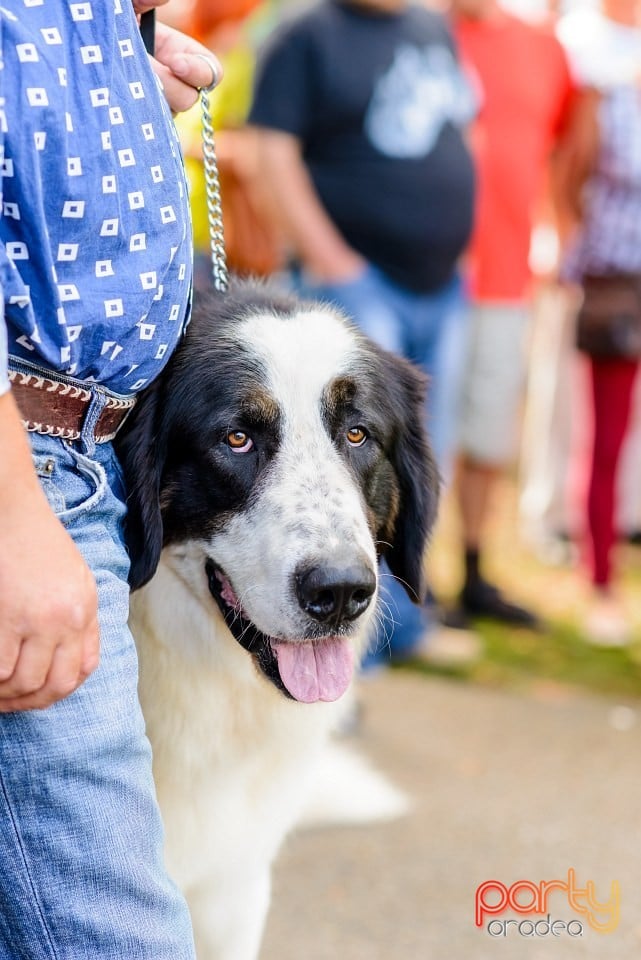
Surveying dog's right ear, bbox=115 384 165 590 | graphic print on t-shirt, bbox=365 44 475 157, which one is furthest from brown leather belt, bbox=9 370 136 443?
graphic print on t-shirt, bbox=365 44 475 157

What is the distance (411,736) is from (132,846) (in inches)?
116

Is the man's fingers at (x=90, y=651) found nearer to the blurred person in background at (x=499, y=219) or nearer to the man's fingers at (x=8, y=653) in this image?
the man's fingers at (x=8, y=653)

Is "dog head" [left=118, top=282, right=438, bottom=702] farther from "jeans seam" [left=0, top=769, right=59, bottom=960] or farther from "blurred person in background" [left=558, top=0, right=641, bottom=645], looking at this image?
"blurred person in background" [left=558, top=0, right=641, bottom=645]

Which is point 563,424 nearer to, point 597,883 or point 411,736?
point 411,736

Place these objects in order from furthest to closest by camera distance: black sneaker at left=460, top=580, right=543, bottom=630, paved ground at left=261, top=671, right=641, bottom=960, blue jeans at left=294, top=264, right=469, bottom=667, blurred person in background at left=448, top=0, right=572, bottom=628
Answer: black sneaker at left=460, top=580, right=543, bottom=630, blurred person in background at left=448, top=0, right=572, bottom=628, blue jeans at left=294, top=264, right=469, bottom=667, paved ground at left=261, top=671, right=641, bottom=960

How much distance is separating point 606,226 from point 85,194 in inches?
158

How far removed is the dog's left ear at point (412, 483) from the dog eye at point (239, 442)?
1.41 feet

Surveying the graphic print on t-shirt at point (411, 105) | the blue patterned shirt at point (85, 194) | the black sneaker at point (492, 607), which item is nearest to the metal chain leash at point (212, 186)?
the blue patterned shirt at point (85, 194)

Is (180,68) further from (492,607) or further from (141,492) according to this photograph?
(492,607)

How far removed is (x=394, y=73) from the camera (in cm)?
419

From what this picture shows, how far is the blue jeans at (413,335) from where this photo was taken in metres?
4.27

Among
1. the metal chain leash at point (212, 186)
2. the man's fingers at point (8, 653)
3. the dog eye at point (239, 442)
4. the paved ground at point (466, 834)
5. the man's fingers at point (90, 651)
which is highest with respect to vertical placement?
the metal chain leash at point (212, 186)

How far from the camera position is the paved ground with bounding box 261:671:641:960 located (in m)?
3.12

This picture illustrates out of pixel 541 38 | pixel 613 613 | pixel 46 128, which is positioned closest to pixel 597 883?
pixel 613 613
